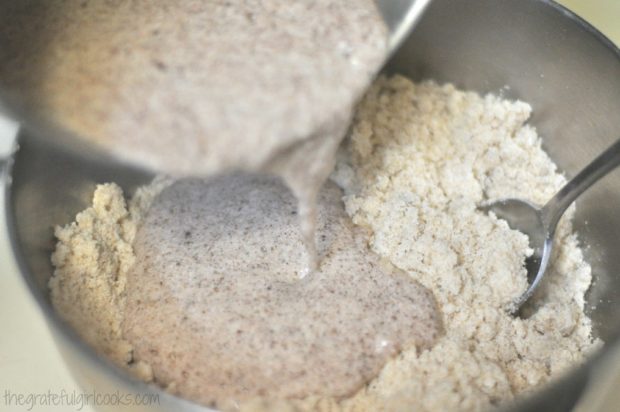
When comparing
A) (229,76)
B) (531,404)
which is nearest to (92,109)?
(229,76)

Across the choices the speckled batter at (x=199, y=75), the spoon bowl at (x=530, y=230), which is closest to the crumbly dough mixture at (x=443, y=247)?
the spoon bowl at (x=530, y=230)

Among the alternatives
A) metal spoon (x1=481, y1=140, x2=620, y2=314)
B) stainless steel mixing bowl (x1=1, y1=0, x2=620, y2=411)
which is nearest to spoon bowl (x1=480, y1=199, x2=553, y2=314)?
metal spoon (x1=481, y1=140, x2=620, y2=314)

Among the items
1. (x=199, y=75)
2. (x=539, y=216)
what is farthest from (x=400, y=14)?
(x=539, y=216)

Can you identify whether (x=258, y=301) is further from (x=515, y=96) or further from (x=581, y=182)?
(x=515, y=96)

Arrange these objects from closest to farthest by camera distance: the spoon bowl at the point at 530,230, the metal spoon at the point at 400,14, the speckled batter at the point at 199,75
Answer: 1. the speckled batter at the point at 199,75
2. the metal spoon at the point at 400,14
3. the spoon bowl at the point at 530,230

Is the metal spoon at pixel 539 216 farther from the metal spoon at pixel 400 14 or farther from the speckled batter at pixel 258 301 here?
the metal spoon at pixel 400 14
